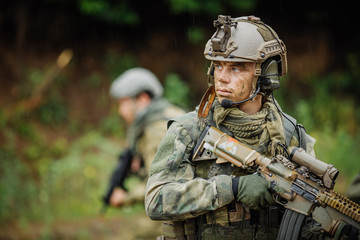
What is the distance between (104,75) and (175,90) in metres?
1.66

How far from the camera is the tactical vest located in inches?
111

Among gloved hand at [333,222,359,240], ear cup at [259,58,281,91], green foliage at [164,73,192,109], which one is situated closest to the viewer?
gloved hand at [333,222,359,240]

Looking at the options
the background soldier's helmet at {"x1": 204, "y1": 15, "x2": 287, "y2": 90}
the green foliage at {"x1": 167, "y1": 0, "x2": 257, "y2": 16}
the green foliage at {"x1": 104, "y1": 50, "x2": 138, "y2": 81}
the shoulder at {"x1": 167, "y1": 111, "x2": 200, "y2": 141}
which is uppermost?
the background soldier's helmet at {"x1": 204, "y1": 15, "x2": 287, "y2": 90}

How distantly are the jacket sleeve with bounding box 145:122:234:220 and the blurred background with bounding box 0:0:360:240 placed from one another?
18.7 feet

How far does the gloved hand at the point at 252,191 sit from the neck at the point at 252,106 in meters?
0.47

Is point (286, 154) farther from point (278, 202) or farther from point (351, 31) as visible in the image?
point (351, 31)

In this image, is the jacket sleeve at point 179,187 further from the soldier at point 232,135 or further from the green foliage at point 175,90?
the green foliage at point 175,90

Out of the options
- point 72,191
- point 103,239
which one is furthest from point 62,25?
point 103,239

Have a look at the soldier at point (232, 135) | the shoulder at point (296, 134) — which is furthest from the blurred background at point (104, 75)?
the soldier at point (232, 135)

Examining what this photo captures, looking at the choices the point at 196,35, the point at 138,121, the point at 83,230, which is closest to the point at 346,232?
the point at 138,121

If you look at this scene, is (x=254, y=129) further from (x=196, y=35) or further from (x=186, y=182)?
(x=196, y=35)

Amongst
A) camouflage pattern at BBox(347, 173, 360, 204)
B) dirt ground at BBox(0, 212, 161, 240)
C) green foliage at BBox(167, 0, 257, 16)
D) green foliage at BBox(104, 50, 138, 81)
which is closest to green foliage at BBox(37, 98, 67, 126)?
green foliage at BBox(104, 50, 138, 81)

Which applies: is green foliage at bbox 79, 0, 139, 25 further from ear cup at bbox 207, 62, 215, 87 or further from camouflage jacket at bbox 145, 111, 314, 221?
camouflage jacket at bbox 145, 111, 314, 221

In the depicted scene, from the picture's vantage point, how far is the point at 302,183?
2.64 m
